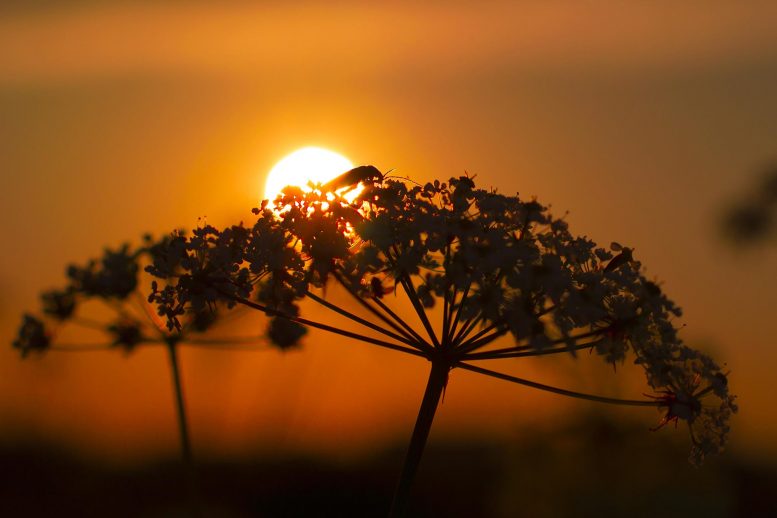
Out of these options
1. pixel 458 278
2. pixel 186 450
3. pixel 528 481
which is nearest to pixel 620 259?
pixel 458 278

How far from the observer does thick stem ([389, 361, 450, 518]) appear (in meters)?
4.82

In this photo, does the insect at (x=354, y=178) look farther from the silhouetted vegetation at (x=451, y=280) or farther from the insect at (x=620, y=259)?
the insect at (x=620, y=259)

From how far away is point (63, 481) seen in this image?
13.3 meters

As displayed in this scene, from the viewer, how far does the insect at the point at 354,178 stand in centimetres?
615

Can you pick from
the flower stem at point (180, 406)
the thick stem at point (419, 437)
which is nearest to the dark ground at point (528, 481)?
the flower stem at point (180, 406)

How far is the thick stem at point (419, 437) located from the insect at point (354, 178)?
4.95 feet

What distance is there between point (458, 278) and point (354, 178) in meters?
1.23

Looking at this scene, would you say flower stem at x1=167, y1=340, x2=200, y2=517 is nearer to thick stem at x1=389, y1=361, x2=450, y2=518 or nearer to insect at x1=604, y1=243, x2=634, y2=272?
thick stem at x1=389, y1=361, x2=450, y2=518

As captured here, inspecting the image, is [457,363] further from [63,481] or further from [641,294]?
[63,481]

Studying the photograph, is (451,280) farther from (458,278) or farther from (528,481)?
(528,481)

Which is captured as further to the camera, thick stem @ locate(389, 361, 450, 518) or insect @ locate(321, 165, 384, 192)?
insect @ locate(321, 165, 384, 192)

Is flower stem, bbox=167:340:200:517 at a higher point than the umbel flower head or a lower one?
lower

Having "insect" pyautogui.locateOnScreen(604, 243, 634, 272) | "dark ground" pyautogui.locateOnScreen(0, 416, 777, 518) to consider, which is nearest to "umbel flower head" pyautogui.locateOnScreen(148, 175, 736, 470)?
"insect" pyautogui.locateOnScreen(604, 243, 634, 272)

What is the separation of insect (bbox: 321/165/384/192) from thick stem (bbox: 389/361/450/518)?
151 centimetres
